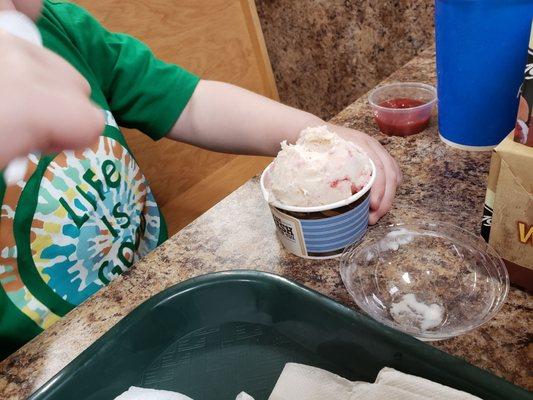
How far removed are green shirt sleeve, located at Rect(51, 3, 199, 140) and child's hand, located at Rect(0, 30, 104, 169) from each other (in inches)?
24.9

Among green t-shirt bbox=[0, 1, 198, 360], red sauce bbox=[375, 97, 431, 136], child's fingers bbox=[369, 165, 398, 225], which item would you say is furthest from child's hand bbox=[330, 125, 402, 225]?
green t-shirt bbox=[0, 1, 198, 360]

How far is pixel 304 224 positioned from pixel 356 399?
21cm

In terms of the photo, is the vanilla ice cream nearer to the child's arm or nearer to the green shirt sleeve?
the child's arm

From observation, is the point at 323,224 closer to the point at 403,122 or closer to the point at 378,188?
the point at 378,188

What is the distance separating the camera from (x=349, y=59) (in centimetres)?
151

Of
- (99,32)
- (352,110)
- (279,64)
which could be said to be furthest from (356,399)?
(279,64)

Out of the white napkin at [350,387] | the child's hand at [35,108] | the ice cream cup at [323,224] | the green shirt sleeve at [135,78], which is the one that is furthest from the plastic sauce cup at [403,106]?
the child's hand at [35,108]

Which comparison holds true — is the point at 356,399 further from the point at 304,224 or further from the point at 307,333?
the point at 304,224

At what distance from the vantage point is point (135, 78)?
92 centimetres

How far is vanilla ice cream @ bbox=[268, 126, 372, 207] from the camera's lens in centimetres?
57

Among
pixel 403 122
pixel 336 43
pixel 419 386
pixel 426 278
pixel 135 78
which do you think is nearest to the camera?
pixel 419 386

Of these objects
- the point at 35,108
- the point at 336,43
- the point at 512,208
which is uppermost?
the point at 35,108

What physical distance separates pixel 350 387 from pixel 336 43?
1264 millimetres

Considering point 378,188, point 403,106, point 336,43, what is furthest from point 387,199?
point 336,43
